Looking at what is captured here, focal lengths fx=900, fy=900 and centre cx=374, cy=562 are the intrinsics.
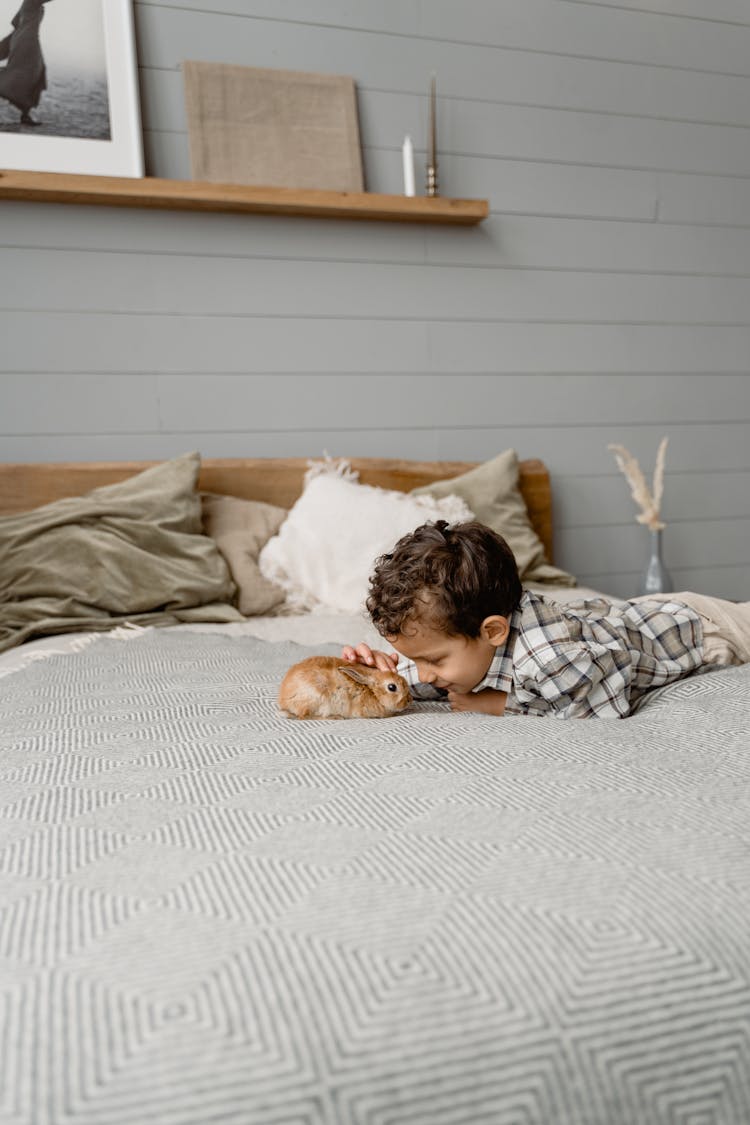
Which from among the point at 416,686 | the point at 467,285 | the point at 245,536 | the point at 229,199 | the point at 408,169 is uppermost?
the point at 408,169

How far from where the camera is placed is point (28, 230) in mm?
2328

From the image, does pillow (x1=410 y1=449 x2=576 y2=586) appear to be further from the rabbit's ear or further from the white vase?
the rabbit's ear

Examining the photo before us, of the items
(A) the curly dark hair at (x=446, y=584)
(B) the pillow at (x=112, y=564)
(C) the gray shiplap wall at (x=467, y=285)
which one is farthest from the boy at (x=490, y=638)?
(C) the gray shiplap wall at (x=467, y=285)

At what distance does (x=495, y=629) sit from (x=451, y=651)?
7cm

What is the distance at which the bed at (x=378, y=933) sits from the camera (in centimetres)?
51

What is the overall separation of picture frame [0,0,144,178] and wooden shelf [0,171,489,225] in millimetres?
69

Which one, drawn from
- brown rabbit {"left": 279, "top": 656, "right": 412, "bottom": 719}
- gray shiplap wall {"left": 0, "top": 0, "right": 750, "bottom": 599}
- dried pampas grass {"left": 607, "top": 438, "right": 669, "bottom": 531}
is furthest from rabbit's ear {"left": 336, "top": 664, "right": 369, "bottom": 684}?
dried pampas grass {"left": 607, "top": 438, "right": 669, "bottom": 531}

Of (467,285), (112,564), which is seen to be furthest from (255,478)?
(467,285)

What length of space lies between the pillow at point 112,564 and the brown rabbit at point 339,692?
89 centimetres

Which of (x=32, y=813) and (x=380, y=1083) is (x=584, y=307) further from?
(x=380, y=1083)

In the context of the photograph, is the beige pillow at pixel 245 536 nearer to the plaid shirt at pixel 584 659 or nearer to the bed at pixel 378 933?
the plaid shirt at pixel 584 659

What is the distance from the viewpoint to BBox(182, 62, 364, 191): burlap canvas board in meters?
2.39

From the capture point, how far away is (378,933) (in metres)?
0.60

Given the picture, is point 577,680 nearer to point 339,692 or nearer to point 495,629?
point 495,629
